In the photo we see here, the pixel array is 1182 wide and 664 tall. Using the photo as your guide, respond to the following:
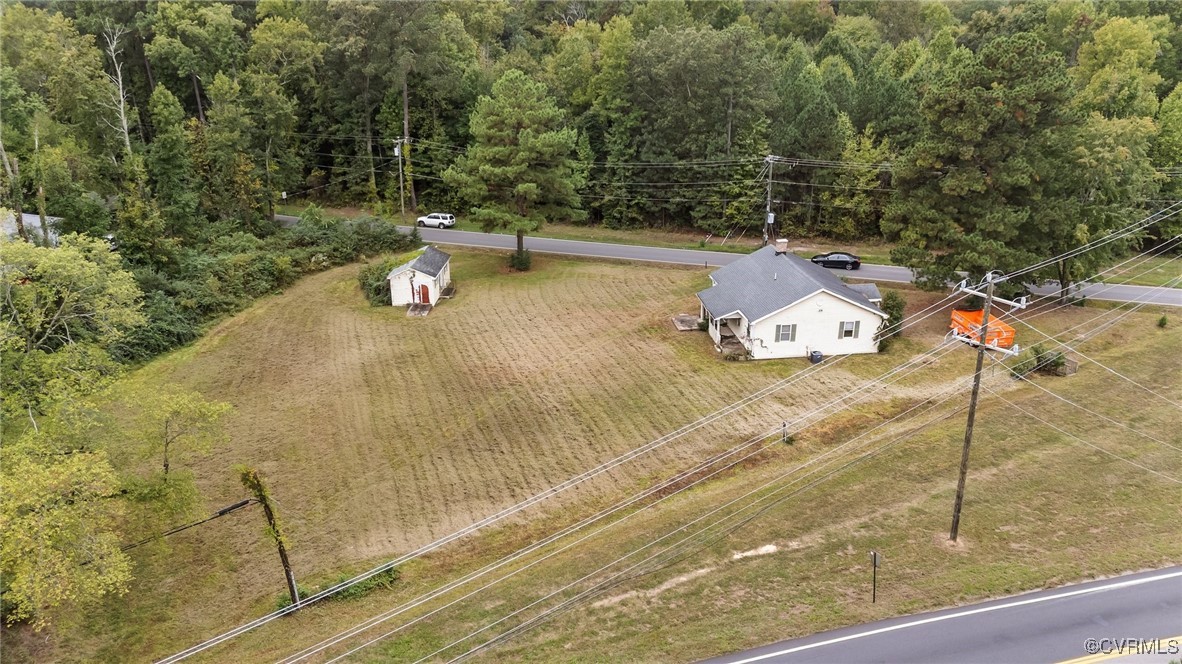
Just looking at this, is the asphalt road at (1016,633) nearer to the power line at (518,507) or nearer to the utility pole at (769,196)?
the power line at (518,507)

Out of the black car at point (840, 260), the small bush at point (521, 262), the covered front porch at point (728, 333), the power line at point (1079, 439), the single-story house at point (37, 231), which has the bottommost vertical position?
the power line at point (1079, 439)

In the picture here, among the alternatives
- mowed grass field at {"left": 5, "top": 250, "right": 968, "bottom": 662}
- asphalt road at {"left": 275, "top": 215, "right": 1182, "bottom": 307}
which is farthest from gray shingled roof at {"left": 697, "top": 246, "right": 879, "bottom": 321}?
asphalt road at {"left": 275, "top": 215, "right": 1182, "bottom": 307}

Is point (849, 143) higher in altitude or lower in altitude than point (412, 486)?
higher

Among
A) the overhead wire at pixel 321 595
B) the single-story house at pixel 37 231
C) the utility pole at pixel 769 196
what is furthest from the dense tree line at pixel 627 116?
the overhead wire at pixel 321 595

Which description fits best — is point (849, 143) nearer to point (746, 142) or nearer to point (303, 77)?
point (746, 142)

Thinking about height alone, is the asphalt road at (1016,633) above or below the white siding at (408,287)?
below

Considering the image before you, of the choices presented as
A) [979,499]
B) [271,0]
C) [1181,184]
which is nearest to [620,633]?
[979,499]

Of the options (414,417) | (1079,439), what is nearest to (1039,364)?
(1079,439)
